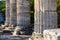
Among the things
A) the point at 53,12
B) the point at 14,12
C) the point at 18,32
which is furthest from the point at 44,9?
the point at 14,12

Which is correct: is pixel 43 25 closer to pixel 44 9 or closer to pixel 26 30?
pixel 44 9

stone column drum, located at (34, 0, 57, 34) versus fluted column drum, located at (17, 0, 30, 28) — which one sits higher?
stone column drum, located at (34, 0, 57, 34)

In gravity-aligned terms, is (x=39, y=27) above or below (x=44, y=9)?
below

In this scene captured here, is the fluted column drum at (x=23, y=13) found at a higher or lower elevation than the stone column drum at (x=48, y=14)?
lower

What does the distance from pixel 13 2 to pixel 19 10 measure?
6820 millimetres

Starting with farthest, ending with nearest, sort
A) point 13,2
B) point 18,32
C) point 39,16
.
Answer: point 13,2
point 18,32
point 39,16

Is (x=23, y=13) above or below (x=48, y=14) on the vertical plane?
below

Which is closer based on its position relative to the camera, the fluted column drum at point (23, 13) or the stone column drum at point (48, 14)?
the stone column drum at point (48, 14)

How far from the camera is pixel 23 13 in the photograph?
23000mm

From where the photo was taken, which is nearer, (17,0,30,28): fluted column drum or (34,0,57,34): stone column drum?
(34,0,57,34): stone column drum

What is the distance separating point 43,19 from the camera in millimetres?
12281

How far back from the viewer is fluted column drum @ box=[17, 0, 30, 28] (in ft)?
74.6

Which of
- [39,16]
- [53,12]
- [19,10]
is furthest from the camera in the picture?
[19,10]

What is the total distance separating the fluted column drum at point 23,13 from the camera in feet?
74.6
